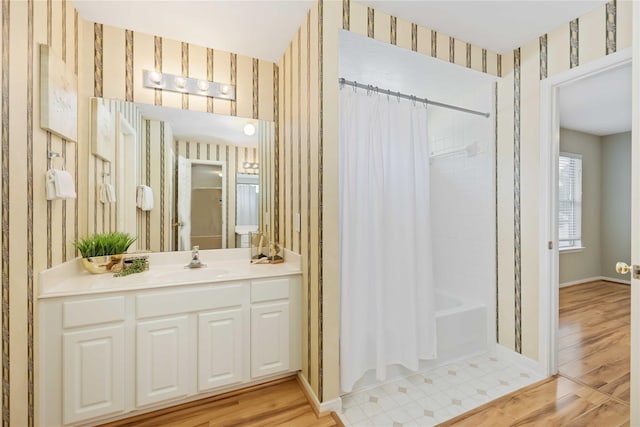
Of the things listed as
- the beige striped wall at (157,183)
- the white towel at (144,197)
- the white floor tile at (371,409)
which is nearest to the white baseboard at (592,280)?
the white floor tile at (371,409)

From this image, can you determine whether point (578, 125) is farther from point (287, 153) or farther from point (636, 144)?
point (287, 153)

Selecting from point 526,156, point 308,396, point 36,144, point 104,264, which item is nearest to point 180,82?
point 36,144

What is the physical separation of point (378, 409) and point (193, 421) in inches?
43.0

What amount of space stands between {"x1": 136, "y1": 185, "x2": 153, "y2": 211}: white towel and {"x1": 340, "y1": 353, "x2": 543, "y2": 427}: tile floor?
191 cm

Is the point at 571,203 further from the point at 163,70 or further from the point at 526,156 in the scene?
the point at 163,70

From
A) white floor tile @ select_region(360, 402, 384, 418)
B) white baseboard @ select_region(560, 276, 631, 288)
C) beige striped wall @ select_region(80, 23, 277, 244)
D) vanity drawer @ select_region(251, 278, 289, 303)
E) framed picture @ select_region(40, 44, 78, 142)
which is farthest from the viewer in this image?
white baseboard @ select_region(560, 276, 631, 288)

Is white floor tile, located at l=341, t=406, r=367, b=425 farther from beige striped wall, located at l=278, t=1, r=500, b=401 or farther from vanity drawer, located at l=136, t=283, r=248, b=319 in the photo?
vanity drawer, located at l=136, t=283, r=248, b=319

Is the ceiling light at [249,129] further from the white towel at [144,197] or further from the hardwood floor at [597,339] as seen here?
the hardwood floor at [597,339]

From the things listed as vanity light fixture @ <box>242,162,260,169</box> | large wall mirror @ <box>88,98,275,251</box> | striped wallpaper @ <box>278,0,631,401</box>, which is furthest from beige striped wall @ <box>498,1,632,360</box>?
vanity light fixture @ <box>242,162,260,169</box>

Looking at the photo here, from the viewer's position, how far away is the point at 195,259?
7.22ft

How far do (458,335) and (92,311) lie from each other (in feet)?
8.15

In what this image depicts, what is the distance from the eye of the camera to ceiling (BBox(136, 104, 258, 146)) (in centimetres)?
218

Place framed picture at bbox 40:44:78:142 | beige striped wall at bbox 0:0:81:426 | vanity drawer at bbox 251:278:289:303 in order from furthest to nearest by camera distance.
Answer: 1. vanity drawer at bbox 251:278:289:303
2. framed picture at bbox 40:44:78:142
3. beige striped wall at bbox 0:0:81:426

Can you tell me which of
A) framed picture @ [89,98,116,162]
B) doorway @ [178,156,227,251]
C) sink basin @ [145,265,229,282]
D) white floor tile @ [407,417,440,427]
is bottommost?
white floor tile @ [407,417,440,427]
